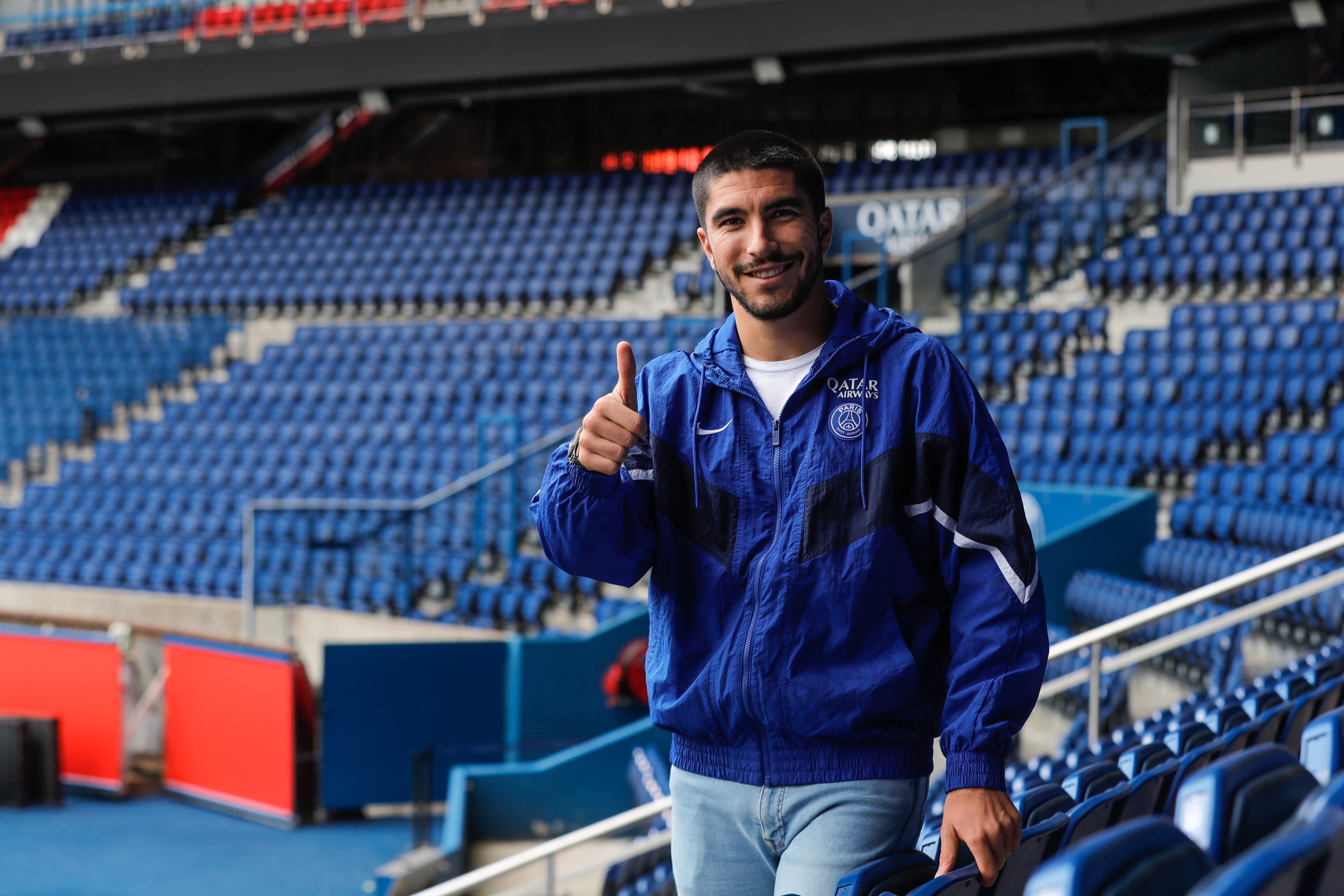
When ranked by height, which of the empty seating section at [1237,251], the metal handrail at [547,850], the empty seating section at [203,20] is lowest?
the metal handrail at [547,850]

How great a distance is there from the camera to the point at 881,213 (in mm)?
10930

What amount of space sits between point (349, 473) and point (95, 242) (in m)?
7.83

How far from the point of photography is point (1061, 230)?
10.4 meters

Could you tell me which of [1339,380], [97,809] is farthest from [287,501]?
[1339,380]

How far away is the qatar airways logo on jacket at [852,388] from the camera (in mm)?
1532

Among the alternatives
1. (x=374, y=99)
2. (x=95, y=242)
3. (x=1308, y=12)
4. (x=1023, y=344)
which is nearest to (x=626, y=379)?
(x=1023, y=344)

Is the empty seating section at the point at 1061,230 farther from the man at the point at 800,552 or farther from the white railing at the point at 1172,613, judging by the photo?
the man at the point at 800,552

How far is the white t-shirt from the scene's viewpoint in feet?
5.13

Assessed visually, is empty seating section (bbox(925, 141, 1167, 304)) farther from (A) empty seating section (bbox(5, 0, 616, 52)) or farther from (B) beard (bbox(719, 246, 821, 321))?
(B) beard (bbox(719, 246, 821, 321))

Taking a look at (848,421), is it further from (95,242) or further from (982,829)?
(95,242)

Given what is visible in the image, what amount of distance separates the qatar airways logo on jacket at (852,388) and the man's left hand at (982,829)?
0.45m

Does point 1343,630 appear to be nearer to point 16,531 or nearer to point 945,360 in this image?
point 945,360

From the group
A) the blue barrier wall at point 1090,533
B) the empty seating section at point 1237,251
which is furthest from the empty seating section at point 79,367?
the blue barrier wall at point 1090,533

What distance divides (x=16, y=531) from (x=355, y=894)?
6.12 meters
